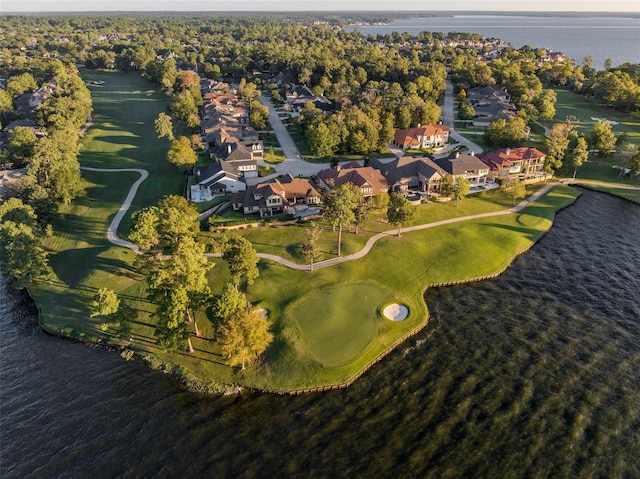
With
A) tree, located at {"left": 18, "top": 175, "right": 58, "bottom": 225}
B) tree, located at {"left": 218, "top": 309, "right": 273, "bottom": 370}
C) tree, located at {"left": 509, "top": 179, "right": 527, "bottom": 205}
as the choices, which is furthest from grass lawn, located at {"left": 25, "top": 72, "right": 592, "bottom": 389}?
tree, located at {"left": 218, "top": 309, "right": 273, "bottom": 370}

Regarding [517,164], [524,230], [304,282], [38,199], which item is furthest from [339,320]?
[517,164]

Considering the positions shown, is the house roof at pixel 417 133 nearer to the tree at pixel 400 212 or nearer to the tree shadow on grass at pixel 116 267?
the tree at pixel 400 212

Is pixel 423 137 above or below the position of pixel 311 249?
above

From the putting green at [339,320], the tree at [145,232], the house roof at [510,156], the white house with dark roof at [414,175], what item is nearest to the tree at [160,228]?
the tree at [145,232]

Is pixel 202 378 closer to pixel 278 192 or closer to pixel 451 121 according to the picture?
pixel 278 192

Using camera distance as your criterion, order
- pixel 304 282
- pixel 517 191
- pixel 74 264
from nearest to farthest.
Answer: pixel 304 282
pixel 74 264
pixel 517 191

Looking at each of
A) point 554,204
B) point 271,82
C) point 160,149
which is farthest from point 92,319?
point 271,82

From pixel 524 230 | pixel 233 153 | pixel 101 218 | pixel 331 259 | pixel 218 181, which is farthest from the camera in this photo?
pixel 233 153
